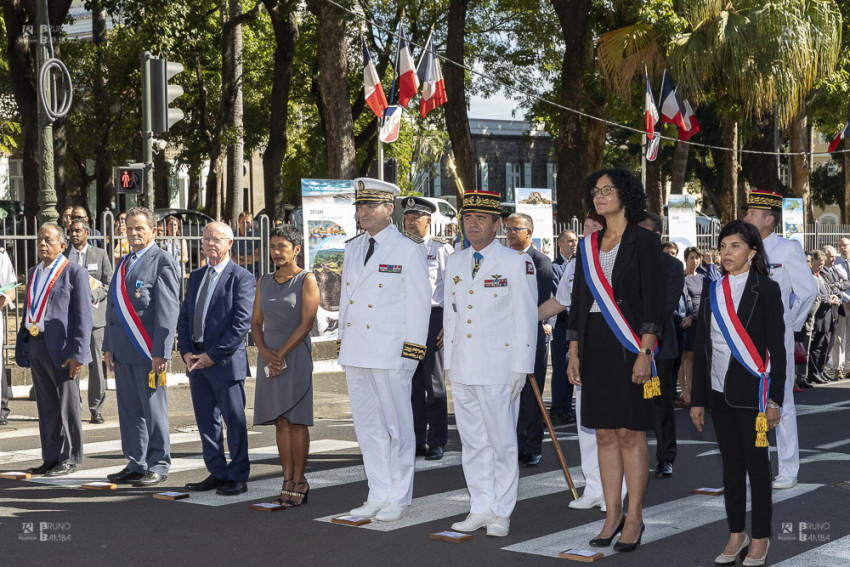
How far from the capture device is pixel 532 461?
9.02m

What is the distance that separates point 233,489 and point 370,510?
1254 millimetres

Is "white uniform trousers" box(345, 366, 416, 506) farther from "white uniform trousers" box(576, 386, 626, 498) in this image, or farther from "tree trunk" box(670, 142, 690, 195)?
"tree trunk" box(670, 142, 690, 195)

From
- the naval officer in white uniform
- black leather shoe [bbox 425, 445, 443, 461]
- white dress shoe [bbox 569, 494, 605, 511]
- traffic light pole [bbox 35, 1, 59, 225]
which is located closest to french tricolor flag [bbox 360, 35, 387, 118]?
traffic light pole [bbox 35, 1, 59, 225]

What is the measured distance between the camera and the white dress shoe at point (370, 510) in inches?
275

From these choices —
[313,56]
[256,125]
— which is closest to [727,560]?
[313,56]

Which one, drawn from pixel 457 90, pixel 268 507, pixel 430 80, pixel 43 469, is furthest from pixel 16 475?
pixel 457 90

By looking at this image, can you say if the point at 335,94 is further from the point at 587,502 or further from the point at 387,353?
the point at 587,502

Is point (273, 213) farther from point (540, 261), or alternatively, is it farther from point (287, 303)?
point (287, 303)

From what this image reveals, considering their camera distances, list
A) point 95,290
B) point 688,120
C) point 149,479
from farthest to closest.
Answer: point 688,120 → point 95,290 → point 149,479

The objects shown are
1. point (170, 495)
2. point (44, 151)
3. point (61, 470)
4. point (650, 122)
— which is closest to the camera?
point (170, 495)

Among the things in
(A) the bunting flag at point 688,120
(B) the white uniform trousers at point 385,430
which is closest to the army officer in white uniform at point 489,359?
(B) the white uniform trousers at point 385,430

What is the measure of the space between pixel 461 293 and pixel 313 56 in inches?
1034

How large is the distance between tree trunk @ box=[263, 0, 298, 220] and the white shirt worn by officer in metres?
18.4

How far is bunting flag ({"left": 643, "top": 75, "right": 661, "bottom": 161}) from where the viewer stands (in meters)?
21.6
